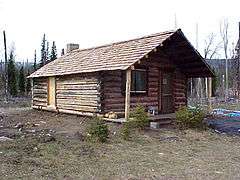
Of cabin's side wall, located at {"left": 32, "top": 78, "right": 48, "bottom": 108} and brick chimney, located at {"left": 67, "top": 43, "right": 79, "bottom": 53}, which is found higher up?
brick chimney, located at {"left": 67, "top": 43, "right": 79, "bottom": 53}

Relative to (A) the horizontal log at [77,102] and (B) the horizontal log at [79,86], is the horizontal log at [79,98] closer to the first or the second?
(A) the horizontal log at [77,102]

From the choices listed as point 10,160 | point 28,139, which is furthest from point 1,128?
point 10,160

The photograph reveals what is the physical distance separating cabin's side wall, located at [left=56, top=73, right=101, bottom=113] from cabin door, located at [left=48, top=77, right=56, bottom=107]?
444 mm

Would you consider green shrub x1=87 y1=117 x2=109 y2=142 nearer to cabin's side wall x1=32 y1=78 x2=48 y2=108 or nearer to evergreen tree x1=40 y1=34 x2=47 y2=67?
cabin's side wall x1=32 y1=78 x2=48 y2=108

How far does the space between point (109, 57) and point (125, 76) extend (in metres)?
1.21

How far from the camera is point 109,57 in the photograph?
18.5 meters

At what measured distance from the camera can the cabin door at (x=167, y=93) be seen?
67.3ft

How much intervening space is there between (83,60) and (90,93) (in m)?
2.89

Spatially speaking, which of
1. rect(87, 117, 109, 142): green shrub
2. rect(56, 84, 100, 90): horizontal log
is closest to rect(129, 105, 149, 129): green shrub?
rect(87, 117, 109, 142): green shrub

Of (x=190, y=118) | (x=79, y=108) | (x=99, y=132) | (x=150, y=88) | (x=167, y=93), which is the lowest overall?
(x=99, y=132)

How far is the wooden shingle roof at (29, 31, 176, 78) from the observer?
16.8 meters

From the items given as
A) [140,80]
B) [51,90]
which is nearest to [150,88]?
[140,80]

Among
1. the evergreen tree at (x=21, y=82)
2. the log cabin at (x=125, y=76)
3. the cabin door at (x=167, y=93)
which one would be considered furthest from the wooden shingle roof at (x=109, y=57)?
the evergreen tree at (x=21, y=82)

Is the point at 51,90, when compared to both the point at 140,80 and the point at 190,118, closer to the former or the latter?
the point at 140,80
